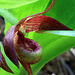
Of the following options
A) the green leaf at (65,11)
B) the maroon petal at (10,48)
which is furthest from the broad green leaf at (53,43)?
the maroon petal at (10,48)

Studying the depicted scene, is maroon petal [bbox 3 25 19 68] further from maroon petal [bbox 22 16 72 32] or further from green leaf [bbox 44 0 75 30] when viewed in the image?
green leaf [bbox 44 0 75 30]

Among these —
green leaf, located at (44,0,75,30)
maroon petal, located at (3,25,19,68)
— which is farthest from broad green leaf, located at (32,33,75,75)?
maroon petal, located at (3,25,19,68)

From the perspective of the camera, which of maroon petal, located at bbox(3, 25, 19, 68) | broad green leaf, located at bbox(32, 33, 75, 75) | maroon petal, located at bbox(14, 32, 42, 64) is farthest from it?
broad green leaf, located at bbox(32, 33, 75, 75)

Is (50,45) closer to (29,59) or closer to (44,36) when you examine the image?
(44,36)

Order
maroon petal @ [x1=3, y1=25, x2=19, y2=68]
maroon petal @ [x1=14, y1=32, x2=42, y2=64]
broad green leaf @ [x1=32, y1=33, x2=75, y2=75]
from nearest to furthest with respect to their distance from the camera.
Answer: maroon petal @ [x1=3, y1=25, x2=19, y2=68]
maroon petal @ [x1=14, y1=32, x2=42, y2=64]
broad green leaf @ [x1=32, y1=33, x2=75, y2=75]

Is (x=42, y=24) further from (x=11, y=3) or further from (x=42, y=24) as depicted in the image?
(x=11, y=3)

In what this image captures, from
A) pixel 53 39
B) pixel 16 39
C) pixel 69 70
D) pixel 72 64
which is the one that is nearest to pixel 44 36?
pixel 53 39

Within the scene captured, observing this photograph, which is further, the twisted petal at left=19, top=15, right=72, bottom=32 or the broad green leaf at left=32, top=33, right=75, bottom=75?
the broad green leaf at left=32, top=33, right=75, bottom=75

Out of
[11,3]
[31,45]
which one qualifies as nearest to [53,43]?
[31,45]
